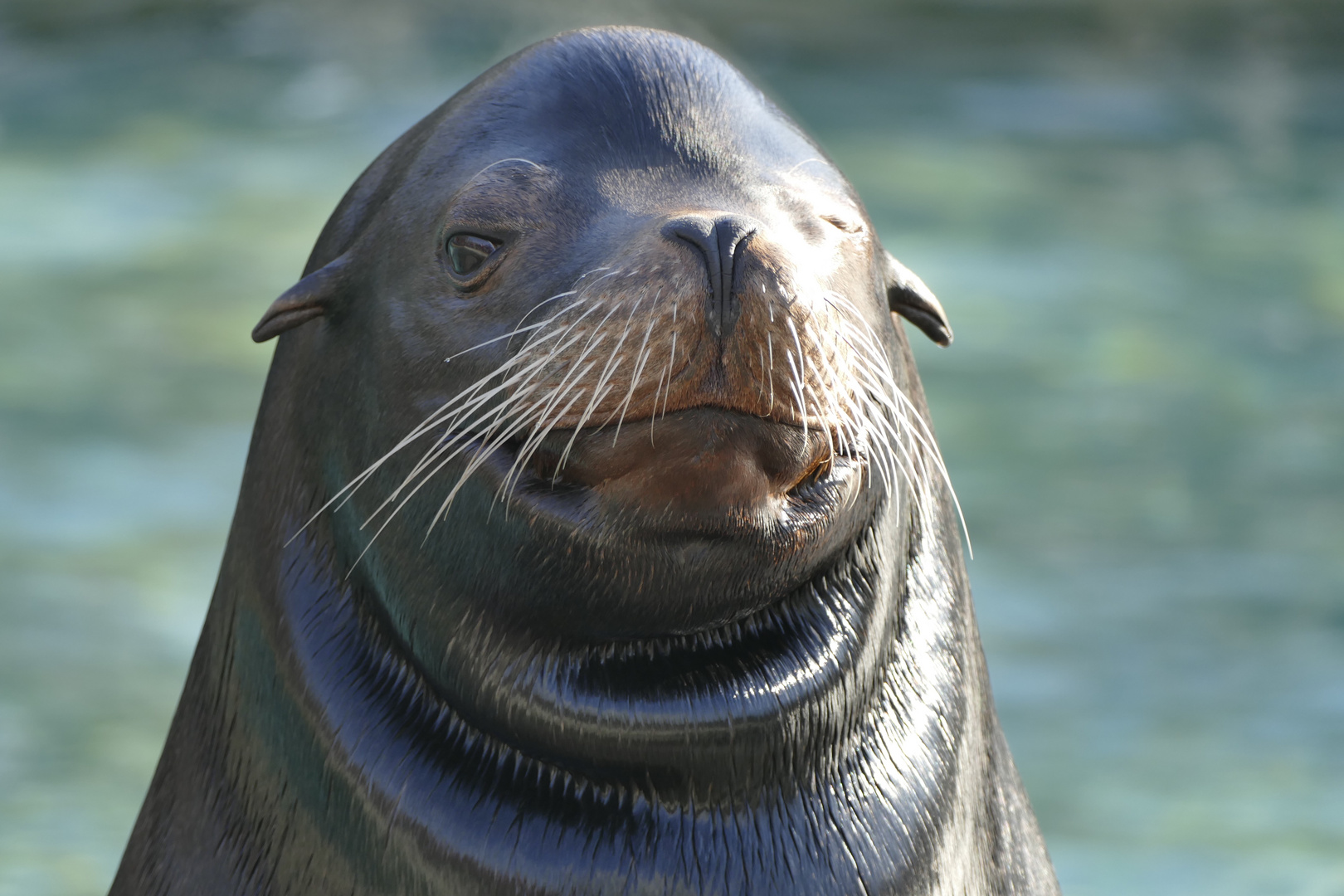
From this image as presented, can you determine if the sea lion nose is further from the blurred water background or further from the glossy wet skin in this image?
the blurred water background

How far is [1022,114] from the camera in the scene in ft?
35.6

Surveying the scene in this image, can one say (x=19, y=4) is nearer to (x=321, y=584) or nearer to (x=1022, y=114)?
(x=1022, y=114)

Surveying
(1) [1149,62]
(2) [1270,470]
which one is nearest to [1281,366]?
(2) [1270,470]

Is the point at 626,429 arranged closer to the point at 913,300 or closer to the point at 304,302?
the point at 304,302

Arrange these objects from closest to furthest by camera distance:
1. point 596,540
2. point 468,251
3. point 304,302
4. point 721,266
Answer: point 721,266 → point 596,540 → point 468,251 → point 304,302

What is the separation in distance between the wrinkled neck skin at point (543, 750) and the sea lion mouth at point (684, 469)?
0.13 meters

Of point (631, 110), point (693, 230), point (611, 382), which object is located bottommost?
point (611, 382)

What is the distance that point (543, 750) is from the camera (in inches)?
104

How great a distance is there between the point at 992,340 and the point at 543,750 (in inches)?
231

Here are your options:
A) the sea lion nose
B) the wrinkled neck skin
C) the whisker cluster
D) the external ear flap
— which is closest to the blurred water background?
the wrinkled neck skin

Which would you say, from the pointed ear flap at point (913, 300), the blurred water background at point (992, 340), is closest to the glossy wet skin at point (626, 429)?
the pointed ear flap at point (913, 300)

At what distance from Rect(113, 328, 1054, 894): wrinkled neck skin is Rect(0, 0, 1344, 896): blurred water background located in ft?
6.05

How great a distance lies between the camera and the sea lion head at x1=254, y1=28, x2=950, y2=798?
93.5 inches

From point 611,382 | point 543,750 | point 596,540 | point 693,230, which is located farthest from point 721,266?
point 543,750
